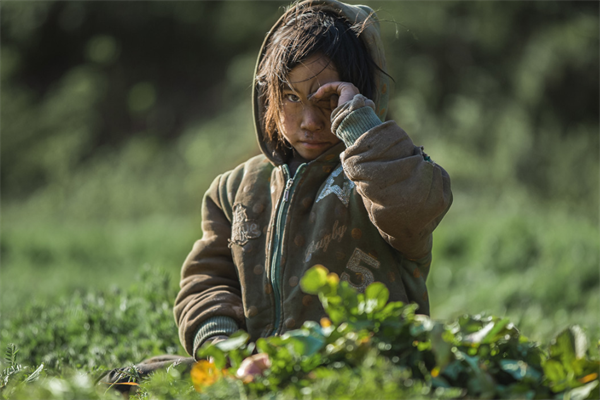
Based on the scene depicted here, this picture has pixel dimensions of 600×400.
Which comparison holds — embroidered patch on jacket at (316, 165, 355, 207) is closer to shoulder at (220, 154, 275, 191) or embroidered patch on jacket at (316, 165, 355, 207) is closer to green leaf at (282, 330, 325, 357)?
shoulder at (220, 154, 275, 191)

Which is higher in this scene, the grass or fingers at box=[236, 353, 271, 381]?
fingers at box=[236, 353, 271, 381]

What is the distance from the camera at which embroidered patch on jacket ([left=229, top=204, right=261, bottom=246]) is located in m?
2.33

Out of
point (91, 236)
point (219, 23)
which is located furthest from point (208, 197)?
Result: point (219, 23)

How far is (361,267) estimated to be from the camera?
6.98ft

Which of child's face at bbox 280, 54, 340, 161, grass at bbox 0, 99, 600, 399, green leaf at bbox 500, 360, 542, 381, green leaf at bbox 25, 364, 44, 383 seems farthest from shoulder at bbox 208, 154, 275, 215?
green leaf at bbox 500, 360, 542, 381

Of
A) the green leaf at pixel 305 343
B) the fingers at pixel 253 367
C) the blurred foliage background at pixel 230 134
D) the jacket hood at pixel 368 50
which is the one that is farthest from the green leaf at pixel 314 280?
the blurred foliage background at pixel 230 134

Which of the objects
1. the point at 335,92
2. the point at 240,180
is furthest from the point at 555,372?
the point at 240,180

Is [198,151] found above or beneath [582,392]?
beneath

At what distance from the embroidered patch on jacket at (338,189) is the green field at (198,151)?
0.91 metres

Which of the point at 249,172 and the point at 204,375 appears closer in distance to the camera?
the point at 204,375

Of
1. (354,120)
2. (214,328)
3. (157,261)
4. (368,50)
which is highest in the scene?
(368,50)

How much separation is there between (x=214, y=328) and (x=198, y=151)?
7289 millimetres

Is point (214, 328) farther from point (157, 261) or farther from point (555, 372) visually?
point (157, 261)

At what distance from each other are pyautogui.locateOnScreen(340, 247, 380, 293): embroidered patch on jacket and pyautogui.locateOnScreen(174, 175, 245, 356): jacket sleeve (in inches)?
18.3
